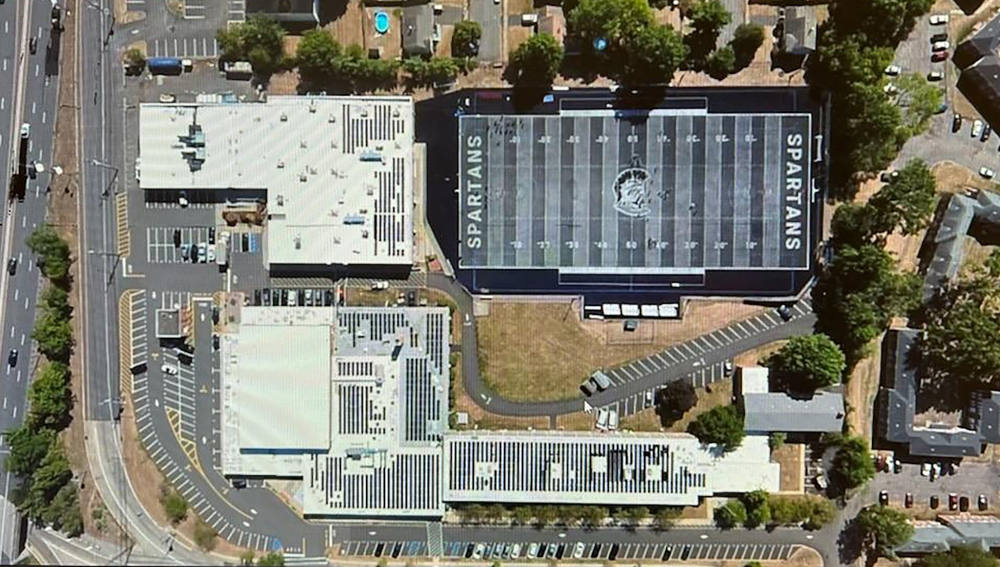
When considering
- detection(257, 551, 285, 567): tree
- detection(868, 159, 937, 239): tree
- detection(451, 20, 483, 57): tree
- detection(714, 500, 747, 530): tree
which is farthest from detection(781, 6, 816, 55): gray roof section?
detection(257, 551, 285, 567): tree

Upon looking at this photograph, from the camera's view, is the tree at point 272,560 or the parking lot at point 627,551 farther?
the parking lot at point 627,551

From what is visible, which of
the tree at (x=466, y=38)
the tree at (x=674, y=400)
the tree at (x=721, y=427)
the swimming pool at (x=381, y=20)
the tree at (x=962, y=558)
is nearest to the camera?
the tree at (x=962, y=558)

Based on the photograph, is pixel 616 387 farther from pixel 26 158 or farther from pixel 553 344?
pixel 26 158

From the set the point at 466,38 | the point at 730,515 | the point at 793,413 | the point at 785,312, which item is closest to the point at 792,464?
the point at 793,413

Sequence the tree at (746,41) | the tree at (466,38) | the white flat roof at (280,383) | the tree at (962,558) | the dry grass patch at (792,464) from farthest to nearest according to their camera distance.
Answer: the dry grass patch at (792,464) → the white flat roof at (280,383) → the tree at (466,38) → the tree at (746,41) → the tree at (962,558)

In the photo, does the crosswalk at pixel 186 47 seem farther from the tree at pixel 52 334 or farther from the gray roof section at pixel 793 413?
the gray roof section at pixel 793 413

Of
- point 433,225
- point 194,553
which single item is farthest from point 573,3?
point 194,553

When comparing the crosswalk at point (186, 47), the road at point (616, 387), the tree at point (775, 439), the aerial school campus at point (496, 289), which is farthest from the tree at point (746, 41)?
the crosswalk at point (186, 47)
